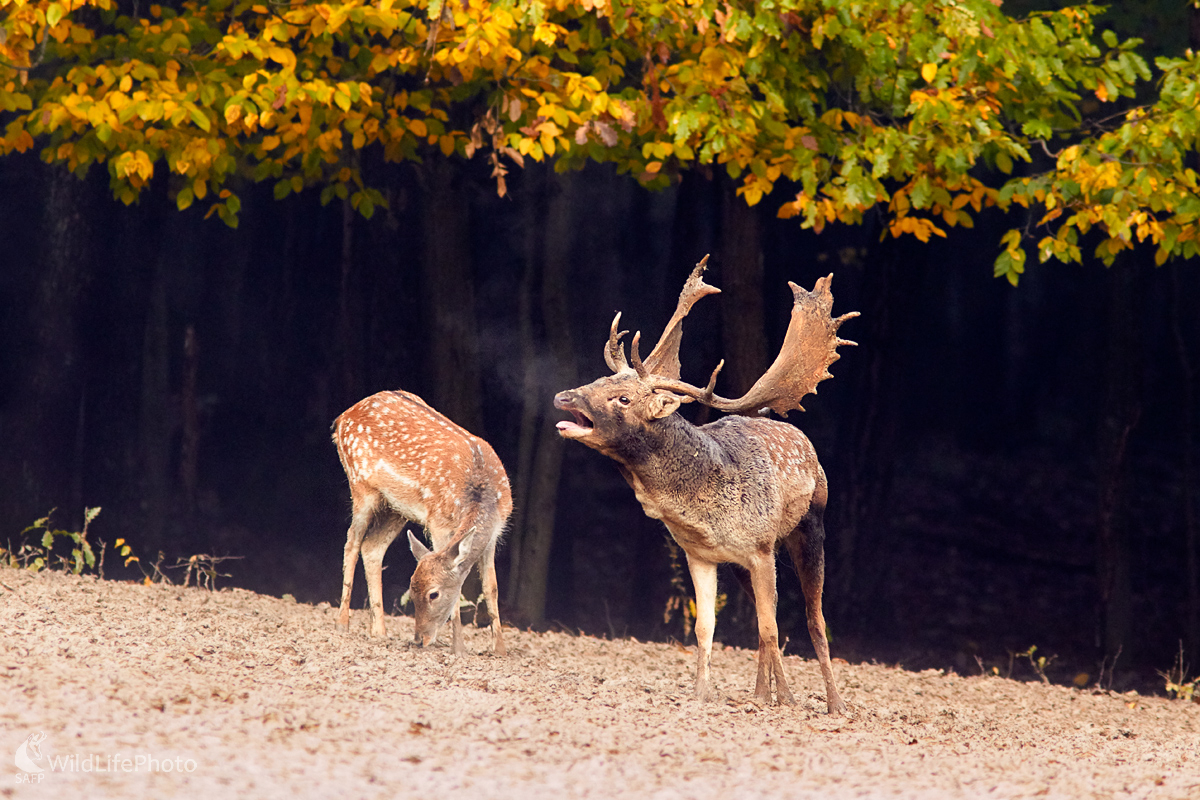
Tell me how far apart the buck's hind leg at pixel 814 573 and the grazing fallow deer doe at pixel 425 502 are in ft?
6.50

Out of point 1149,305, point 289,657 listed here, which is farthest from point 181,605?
point 1149,305

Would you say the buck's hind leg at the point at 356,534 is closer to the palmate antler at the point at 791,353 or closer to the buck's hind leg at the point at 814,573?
the palmate antler at the point at 791,353

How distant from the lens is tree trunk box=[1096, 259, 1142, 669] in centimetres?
1068

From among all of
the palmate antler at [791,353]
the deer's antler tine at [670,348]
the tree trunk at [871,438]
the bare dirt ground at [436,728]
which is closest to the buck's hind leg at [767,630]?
the bare dirt ground at [436,728]

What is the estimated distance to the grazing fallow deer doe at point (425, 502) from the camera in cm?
757

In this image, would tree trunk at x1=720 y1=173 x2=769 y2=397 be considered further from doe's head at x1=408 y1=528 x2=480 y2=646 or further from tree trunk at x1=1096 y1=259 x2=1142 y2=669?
tree trunk at x1=1096 y1=259 x2=1142 y2=669

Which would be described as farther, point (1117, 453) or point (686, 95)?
point (1117, 453)

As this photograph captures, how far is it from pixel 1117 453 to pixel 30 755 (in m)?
9.08

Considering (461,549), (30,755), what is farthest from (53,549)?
(30,755)

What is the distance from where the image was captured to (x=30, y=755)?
168 inches

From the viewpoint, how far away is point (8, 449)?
10.6 m

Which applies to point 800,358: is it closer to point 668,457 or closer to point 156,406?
point 668,457

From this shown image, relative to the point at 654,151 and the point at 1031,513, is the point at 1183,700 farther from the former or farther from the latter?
the point at 1031,513

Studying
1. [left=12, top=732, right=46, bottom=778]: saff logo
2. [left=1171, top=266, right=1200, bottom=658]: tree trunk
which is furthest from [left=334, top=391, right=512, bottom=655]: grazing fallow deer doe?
[left=1171, top=266, right=1200, bottom=658]: tree trunk
